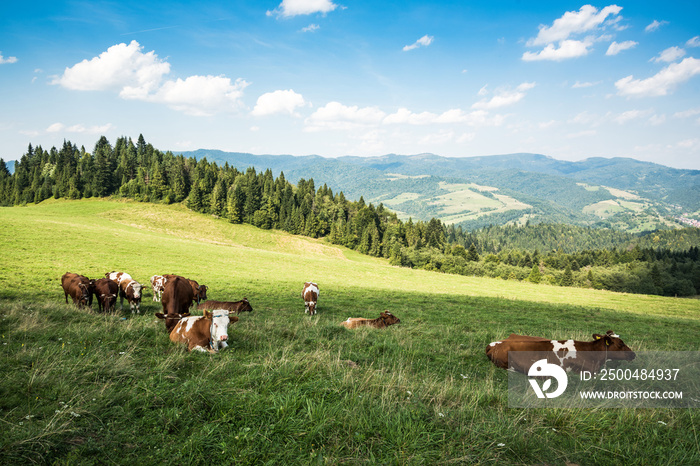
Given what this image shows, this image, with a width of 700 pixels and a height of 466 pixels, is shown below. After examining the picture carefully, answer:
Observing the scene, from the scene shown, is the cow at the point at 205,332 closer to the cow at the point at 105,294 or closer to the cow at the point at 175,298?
the cow at the point at 175,298

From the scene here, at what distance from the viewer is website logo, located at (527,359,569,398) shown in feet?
21.7

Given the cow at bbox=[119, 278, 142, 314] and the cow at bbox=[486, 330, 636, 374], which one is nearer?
the cow at bbox=[486, 330, 636, 374]

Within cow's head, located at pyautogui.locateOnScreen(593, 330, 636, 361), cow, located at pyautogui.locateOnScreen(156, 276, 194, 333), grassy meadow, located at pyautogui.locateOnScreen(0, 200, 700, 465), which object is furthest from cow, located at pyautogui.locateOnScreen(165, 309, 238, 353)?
cow's head, located at pyautogui.locateOnScreen(593, 330, 636, 361)

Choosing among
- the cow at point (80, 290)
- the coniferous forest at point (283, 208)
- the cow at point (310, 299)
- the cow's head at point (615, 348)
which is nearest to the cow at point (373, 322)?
the cow at point (310, 299)

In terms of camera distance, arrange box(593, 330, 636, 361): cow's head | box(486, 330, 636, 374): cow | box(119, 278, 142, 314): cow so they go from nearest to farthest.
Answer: box(486, 330, 636, 374): cow, box(593, 330, 636, 361): cow's head, box(119, 278, 142, 314): cow

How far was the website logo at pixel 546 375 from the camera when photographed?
21.7 ft

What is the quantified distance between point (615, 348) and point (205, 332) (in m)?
10.7

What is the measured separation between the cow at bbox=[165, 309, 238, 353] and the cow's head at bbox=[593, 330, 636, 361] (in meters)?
9.63

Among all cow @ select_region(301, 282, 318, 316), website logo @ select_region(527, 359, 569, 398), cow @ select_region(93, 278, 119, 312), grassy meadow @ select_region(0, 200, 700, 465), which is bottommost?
cow @ select_region(301, 282, 318, 316)

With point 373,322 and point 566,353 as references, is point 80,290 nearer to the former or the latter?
point 373,322

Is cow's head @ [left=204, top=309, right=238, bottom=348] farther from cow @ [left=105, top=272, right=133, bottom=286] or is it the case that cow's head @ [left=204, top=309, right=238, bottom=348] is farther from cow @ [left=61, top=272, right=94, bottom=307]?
cow @ [left=105, top=272, right=133, bottom=286]

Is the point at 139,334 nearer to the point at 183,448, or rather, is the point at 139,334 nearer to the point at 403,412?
the point at 183,448

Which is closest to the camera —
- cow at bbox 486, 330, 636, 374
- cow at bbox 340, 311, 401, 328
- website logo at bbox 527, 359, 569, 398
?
website logo at bbox 527, 359, 569, 398

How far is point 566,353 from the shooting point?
8.54 meters
